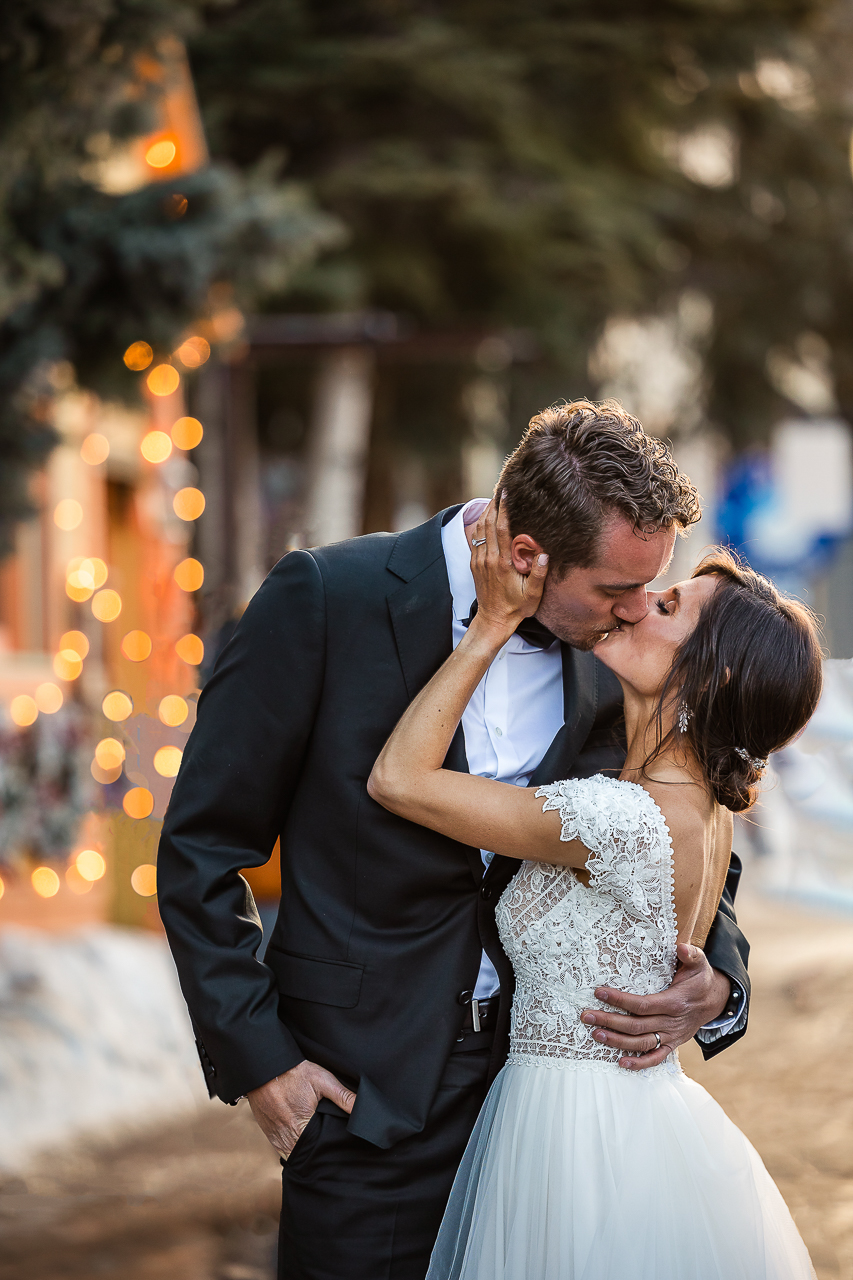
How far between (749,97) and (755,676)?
14.7 metres

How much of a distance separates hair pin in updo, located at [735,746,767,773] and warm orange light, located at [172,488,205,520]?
37.1ft

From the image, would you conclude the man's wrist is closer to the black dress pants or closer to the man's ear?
the black dress pants

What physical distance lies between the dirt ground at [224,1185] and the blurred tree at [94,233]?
119 inches

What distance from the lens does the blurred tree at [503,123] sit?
44.6ft

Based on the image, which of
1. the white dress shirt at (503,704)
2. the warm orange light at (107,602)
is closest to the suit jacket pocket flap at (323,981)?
the white dress shirt at (503,704)

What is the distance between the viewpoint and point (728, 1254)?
2.71 metres

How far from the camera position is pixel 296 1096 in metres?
2.69

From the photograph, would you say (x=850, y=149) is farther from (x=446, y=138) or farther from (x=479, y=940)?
(x=479, y=940)

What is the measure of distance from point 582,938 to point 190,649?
231 inches

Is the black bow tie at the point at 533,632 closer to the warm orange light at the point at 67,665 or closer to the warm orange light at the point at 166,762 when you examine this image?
the warm orange light at the point at 166,762

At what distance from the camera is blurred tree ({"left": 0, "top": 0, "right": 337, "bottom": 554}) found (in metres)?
5.84

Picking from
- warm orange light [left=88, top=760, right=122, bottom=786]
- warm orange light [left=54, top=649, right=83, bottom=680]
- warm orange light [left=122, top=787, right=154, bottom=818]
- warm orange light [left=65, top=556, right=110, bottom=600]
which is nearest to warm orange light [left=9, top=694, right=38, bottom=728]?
warm orange light [left=88, top=760, right=122, bottom=786]

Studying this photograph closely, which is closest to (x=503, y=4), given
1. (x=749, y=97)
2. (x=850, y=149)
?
(x=749, y=97)

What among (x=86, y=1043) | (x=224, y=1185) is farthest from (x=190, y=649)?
(x=224, y=1185)
